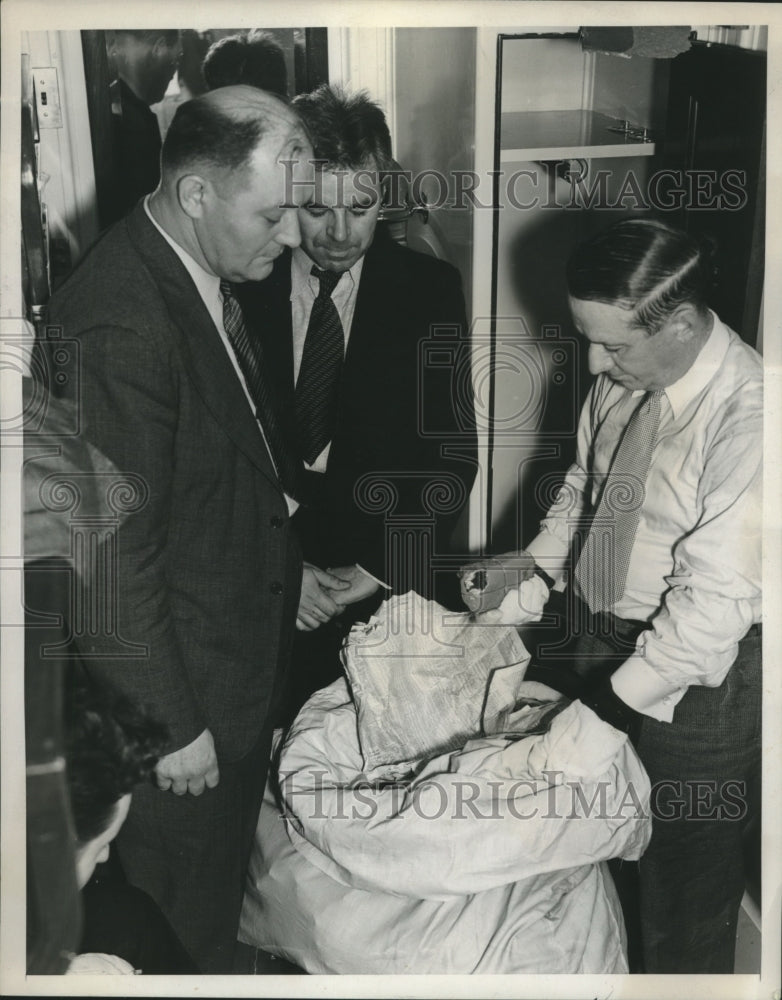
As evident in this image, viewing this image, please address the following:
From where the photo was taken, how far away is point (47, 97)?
3.57ft

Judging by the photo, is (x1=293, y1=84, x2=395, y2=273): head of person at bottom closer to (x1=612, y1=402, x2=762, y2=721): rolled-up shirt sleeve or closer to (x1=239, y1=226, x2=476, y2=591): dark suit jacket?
(x1=239, y1=226, x2=476, y2=591): dark suit jacket

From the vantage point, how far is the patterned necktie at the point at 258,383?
43.6 inches

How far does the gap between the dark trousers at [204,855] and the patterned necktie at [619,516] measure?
43 cm

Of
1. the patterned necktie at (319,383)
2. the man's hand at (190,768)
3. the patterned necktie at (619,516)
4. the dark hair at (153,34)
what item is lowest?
the man's hand at (190,768)

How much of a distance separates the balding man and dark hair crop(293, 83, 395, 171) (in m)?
0.02

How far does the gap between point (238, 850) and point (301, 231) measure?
2.39 feet

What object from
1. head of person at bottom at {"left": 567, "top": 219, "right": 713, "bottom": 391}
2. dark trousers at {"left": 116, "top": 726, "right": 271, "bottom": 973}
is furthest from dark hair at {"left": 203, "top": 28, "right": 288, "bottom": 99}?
dark trousers at {"left": 116, "top": 726, "right": 271, "bottom": 973}

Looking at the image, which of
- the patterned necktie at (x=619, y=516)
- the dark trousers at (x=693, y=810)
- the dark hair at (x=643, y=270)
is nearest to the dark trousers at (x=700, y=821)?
the dark trousers at (x=693, y=810)

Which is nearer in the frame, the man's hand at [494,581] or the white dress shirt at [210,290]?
the white dress shirt at [210,290]

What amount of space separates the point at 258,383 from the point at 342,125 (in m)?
0.29

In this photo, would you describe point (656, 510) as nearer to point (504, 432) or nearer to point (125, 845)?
point (504, 432)

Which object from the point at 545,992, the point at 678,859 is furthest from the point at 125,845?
the point at 678,859

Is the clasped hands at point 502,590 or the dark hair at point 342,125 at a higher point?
the dark hair at point 342,125

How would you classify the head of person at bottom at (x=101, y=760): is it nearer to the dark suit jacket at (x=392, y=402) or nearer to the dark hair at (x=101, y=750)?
the dark hair at (x=101, y=750)
